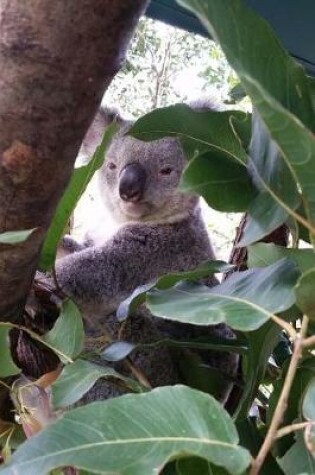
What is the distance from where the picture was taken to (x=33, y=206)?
728 millimetres

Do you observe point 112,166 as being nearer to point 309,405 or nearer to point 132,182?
point 132,182

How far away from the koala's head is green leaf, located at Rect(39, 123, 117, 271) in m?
0.82

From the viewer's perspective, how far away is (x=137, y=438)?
0.50 metres

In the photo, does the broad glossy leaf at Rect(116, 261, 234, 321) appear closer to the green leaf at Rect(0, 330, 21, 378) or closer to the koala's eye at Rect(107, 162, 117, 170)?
the green leaf at Rect(0, 330, 21, 378)

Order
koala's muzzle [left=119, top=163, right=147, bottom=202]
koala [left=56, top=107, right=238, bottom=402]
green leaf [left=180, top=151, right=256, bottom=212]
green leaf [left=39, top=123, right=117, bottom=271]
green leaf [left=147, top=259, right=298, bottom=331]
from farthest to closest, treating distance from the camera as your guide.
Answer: koala's muzzle [left=119, top=163, right=147, bottom=202], koala [left=56, top=107, right=238, bottom=402], green leaf [left=39, top=123, right=117, bottom=271], green leaf [left=180, top=151, right=256, bottom=212], green leaf [left=147, top=259, right=298, bottom=331]

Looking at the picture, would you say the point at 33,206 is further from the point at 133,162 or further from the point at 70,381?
the point at 133,162

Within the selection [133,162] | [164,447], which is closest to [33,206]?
[164,447]

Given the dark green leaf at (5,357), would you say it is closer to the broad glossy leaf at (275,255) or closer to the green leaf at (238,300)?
the green leaf at (238,300)

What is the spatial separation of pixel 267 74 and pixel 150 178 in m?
1.27

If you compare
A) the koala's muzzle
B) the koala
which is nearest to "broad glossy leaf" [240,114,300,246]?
the koala

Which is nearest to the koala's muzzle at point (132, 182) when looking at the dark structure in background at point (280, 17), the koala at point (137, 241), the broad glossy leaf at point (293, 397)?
the koala at point (137, 241)

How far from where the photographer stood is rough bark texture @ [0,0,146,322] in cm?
61

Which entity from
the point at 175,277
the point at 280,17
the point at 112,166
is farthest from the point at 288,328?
the point at 112,166

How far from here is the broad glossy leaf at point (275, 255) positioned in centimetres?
68
